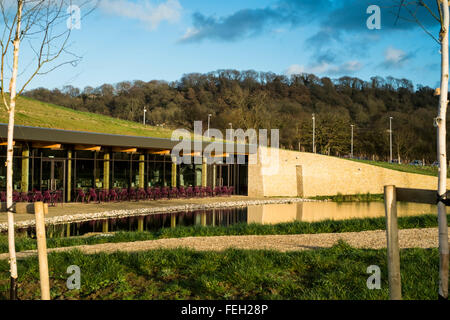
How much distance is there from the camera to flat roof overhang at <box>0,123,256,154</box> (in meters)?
16.2

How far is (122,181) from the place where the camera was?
21.7 meters

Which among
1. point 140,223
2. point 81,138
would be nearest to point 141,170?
point 81,138

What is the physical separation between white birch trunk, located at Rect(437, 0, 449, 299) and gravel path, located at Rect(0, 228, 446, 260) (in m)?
3.77

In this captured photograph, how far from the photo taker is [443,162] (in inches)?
131

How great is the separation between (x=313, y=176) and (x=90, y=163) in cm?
1596

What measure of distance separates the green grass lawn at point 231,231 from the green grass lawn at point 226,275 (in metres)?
2.73

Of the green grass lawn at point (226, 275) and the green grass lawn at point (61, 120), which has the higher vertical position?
the green grass lawn at point (61, 120)

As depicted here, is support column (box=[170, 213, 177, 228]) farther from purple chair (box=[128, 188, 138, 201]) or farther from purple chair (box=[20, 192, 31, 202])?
purple chair (box=[20, 192, 31, 202])

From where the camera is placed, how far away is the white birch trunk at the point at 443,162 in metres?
3.25

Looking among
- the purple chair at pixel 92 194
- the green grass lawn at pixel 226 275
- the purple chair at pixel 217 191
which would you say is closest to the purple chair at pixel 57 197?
the purple chair at pixel 92 194

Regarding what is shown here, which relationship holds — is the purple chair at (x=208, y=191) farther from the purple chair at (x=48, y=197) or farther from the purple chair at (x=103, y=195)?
the purple chair at (x=48, y=197)
